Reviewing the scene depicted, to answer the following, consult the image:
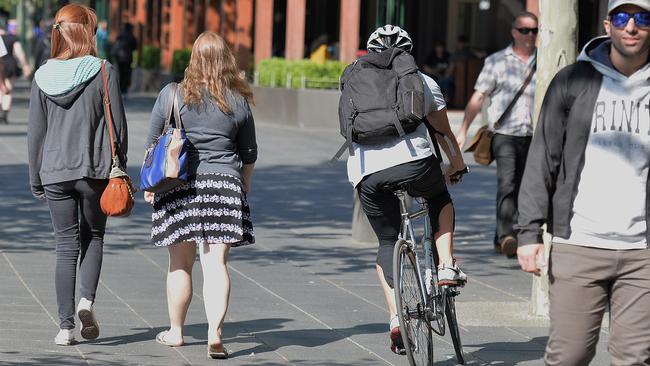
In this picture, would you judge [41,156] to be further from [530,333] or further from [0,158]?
[0,158]

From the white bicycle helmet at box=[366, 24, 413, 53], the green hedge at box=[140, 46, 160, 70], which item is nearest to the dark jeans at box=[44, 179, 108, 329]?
the white bicycle helmet at box=[366, 24, 413, 53]

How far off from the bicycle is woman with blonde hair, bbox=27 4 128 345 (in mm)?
1576

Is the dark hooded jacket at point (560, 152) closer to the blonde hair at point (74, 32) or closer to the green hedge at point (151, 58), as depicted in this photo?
the blonde hair at point (74, 32)

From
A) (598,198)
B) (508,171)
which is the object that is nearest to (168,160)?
(598,198)

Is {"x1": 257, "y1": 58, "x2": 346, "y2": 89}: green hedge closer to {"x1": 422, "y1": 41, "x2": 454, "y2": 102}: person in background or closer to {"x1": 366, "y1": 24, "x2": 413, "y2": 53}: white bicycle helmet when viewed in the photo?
{"x1": 422, "y1": 41, "x2": 454, "y2": 102}: person in background

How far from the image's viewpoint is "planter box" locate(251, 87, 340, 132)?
2427 centimetres

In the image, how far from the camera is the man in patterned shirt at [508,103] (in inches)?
429

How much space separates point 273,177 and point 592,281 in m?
11.8

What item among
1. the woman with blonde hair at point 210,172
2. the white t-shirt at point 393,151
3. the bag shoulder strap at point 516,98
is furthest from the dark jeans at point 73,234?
the bag shoulder strap at point 516,98

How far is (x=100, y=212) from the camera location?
25.0 ft

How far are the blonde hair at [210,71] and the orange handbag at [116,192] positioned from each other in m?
0.47

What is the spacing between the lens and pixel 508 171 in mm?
11023

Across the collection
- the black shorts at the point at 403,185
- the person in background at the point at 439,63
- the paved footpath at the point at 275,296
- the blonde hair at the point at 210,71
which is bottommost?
the person in background at the point at 439,63

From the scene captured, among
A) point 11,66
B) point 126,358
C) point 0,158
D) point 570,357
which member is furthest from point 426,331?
point 11,66
